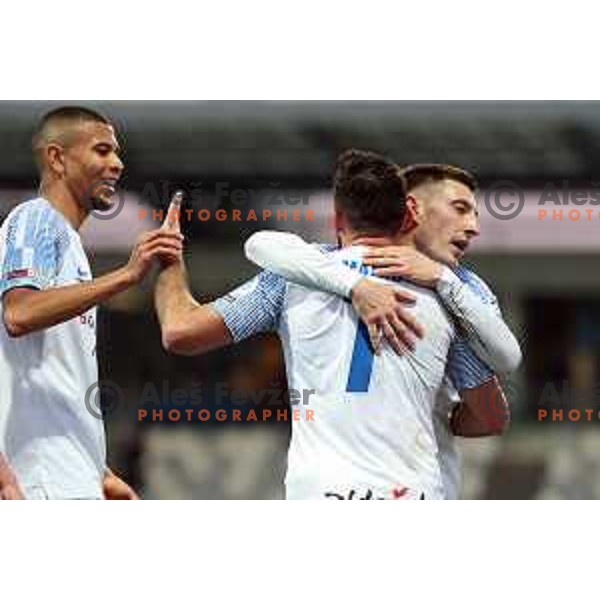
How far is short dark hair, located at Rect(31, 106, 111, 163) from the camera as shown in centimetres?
709

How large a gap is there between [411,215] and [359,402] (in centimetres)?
57

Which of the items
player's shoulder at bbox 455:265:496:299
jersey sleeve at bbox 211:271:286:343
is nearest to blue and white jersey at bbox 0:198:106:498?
jersey sleeve at bbox 211:271:286:343

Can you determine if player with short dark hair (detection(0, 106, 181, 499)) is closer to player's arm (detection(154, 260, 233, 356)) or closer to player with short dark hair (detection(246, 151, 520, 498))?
player's arm (detection(154, 260, 233, 356))

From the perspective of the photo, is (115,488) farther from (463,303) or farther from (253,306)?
(463,303)

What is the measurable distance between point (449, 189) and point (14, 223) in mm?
1274

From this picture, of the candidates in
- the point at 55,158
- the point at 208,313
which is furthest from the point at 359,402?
the point at 55,158

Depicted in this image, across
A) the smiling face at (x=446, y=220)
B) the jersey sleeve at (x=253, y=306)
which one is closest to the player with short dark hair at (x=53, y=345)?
the jersey sleeve at (x=253, y=306)

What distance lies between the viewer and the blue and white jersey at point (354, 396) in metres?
6.92

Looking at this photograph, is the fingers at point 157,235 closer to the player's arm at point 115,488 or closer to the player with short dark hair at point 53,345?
the player with short dark hair at point 53,345

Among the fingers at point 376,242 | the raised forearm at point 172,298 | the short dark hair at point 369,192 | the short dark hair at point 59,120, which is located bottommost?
the raised forearm at point 172,298

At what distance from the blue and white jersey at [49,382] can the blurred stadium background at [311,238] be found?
6 centimetres
